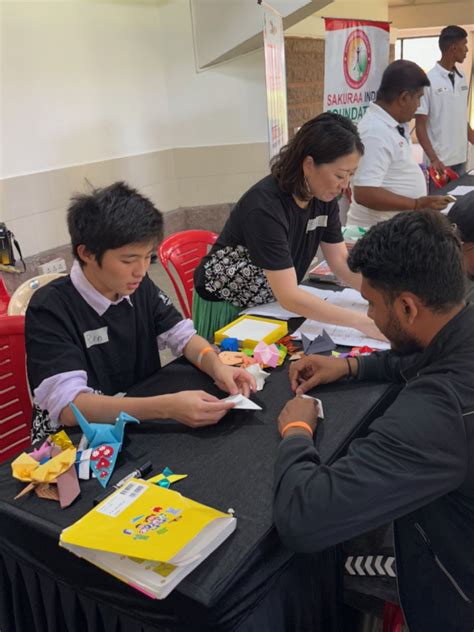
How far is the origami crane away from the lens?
102 centimetres

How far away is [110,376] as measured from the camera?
1.41m

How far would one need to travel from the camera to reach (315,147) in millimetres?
1646

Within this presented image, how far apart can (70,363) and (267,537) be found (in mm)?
629

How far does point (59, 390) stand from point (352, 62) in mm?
3798

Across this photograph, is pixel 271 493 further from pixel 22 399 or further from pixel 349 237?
pixel 349 237

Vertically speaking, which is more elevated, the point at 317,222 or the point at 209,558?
the point at 317,222

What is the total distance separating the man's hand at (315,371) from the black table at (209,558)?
39 mm

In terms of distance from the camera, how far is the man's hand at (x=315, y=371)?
50.5 inches

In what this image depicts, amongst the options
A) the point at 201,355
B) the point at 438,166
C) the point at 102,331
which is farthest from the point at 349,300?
the point at 438,166

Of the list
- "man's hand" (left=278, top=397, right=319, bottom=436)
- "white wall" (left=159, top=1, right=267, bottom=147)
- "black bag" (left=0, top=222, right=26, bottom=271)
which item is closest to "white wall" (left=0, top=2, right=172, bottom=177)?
"white wall" (left=159, top=1, right=267, bottom=147)

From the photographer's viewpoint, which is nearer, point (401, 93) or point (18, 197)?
point (401, 93)

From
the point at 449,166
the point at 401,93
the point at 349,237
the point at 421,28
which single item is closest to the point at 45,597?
the point at 349,237

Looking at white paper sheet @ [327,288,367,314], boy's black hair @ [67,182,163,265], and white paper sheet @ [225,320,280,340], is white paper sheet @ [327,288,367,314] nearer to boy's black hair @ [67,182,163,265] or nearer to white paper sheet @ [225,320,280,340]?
white paper sheet @ [225,320,280,340]

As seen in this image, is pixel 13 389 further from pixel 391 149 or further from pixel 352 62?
pixel 352 62
